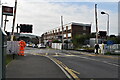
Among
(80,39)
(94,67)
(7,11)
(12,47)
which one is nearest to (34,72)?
(94,67)

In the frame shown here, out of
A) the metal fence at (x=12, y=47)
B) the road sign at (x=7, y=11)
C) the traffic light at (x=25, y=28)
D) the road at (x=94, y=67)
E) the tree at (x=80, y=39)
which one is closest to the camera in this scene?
the road at (x=94, y=67)

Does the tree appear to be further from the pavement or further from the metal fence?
the pavement

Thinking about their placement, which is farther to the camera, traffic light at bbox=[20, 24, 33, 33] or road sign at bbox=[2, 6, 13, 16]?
traffic light at bbox=[20, 24, 33, 33]

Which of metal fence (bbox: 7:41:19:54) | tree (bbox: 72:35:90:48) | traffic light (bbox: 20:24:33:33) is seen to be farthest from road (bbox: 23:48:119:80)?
tree (bbox: 72:35:90:48)

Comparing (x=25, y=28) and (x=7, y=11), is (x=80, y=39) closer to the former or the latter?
(x=25, y=28)

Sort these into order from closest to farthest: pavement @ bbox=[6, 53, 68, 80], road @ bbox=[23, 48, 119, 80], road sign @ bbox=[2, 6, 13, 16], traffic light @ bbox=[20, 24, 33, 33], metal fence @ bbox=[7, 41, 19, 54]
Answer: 1. pavement @ bbox=[6, 53, 68, 80]
2. road @ bbox=[23, 48, 119, 80]
3. road sign @ bbox=[2, 6, 13, 16]
4. metal fence @ bbox=[7, 41, 19, 54]
5. traffic light @ bbox=[20, 24, 33, 33]

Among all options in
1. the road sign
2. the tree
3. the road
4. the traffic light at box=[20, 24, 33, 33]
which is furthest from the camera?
the tree

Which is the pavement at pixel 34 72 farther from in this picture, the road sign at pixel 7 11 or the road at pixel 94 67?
the road sign at pixel 7 11

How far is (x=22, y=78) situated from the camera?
9031mm

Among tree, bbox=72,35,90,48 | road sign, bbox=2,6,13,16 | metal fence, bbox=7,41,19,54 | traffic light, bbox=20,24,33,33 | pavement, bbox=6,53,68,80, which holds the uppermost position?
road sign, bbox=2,6,13,16

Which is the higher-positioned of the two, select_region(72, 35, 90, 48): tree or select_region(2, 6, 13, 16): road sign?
select_region(2, 6, 13, 16): road sign

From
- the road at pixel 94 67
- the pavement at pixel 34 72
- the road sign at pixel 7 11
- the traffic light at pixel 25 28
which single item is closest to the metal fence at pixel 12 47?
the road sign at pixel 7 11

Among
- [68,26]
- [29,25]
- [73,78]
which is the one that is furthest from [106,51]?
[68,26]

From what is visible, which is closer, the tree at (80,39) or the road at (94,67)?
the road at (94,67)
